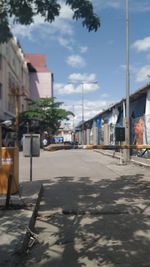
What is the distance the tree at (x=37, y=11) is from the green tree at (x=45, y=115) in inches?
1743

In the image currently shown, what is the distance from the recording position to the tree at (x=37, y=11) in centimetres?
668

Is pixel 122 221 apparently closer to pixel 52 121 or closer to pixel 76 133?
pixel 52 121

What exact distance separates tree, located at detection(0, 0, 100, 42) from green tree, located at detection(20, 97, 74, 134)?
44.3 meters

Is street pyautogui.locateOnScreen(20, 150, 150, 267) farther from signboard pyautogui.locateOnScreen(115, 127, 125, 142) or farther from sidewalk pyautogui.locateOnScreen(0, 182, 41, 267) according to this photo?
signboard pyautogui.locateOnScreen(115, 127, 125, 142)

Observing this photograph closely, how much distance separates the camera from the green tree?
172 ft

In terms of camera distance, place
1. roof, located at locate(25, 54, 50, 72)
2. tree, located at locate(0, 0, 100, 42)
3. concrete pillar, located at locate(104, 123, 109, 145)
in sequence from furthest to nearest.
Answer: roof, located at locate(25, 54, 50, 72)
concrete pillar, located at locate(104, 123, 109, 145)
tree, located at locate(0, 0, 100, 42)

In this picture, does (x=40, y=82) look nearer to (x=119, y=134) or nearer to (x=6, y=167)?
(x=119, y=134)

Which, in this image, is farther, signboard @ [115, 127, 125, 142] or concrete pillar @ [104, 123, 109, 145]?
concrete pillar @ [104, 123, 109, 145]

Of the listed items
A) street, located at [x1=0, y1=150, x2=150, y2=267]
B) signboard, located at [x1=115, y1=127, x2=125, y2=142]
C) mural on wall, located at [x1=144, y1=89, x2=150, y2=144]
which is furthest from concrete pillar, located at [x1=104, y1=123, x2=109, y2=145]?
street, located at [x1=0, y1=150, x2=150, y2=267]

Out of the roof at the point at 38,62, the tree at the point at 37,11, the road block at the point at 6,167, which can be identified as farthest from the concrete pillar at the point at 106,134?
the roof at the point at 38,62

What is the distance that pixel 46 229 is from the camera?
6980mm

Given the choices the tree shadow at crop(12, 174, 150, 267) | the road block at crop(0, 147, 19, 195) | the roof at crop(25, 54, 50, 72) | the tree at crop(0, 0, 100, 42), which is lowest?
the tree shadow at crop(12, 174, 150, 267)

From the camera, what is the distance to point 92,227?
709 cm

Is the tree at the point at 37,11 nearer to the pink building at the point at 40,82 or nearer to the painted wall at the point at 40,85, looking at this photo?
the pink building at the point at 40,82
